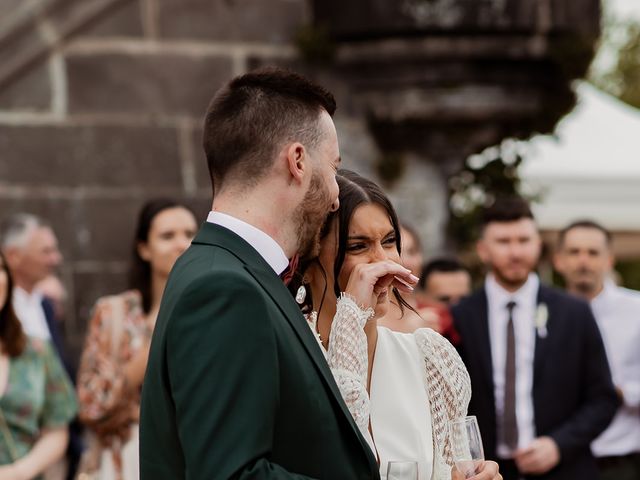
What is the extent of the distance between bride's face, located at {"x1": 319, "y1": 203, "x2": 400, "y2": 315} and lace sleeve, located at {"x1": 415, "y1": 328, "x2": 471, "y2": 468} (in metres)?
0.20

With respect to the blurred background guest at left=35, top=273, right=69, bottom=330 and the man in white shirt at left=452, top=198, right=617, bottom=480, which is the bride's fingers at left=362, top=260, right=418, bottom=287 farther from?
the blurred background guest at left=35, top=273, right=69, bottom=330

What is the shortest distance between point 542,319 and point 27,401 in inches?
98.4

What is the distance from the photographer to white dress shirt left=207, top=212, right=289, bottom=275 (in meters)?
3.17

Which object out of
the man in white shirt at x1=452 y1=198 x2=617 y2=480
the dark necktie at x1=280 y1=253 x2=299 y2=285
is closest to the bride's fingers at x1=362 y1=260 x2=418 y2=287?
the dark necktie at x1=280 y1=253 x2=299 y2=285

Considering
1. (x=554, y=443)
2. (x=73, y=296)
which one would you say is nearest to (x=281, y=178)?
(x=554, y=443)

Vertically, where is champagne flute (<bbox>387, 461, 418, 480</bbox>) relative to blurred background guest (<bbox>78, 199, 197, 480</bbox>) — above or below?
below

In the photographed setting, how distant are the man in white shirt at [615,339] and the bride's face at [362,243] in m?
3.86

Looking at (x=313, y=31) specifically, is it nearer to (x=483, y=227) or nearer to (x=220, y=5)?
(x=220, y=5)

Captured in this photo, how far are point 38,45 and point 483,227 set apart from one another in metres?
2.84

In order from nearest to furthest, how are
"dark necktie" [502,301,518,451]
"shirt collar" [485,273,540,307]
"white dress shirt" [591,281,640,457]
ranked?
"dark necktie" [502,301,518,451] < "shirt collar" [485,273,540,307] < "white dress shirt" [591,281,640,457]

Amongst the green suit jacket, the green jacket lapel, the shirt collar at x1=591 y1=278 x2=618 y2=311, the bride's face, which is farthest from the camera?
the shirt collar at x1=591 y1=278 x2=618 y2=311

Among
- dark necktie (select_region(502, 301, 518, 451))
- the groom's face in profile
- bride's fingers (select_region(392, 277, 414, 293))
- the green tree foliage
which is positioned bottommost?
dark necktie (select_region(502, 301, 518, 451))

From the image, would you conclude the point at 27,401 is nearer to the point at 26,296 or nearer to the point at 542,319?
the point at 26,296

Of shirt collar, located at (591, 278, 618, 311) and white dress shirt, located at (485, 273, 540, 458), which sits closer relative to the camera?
white dress shirt, located at (485, 273, 540, 458)
